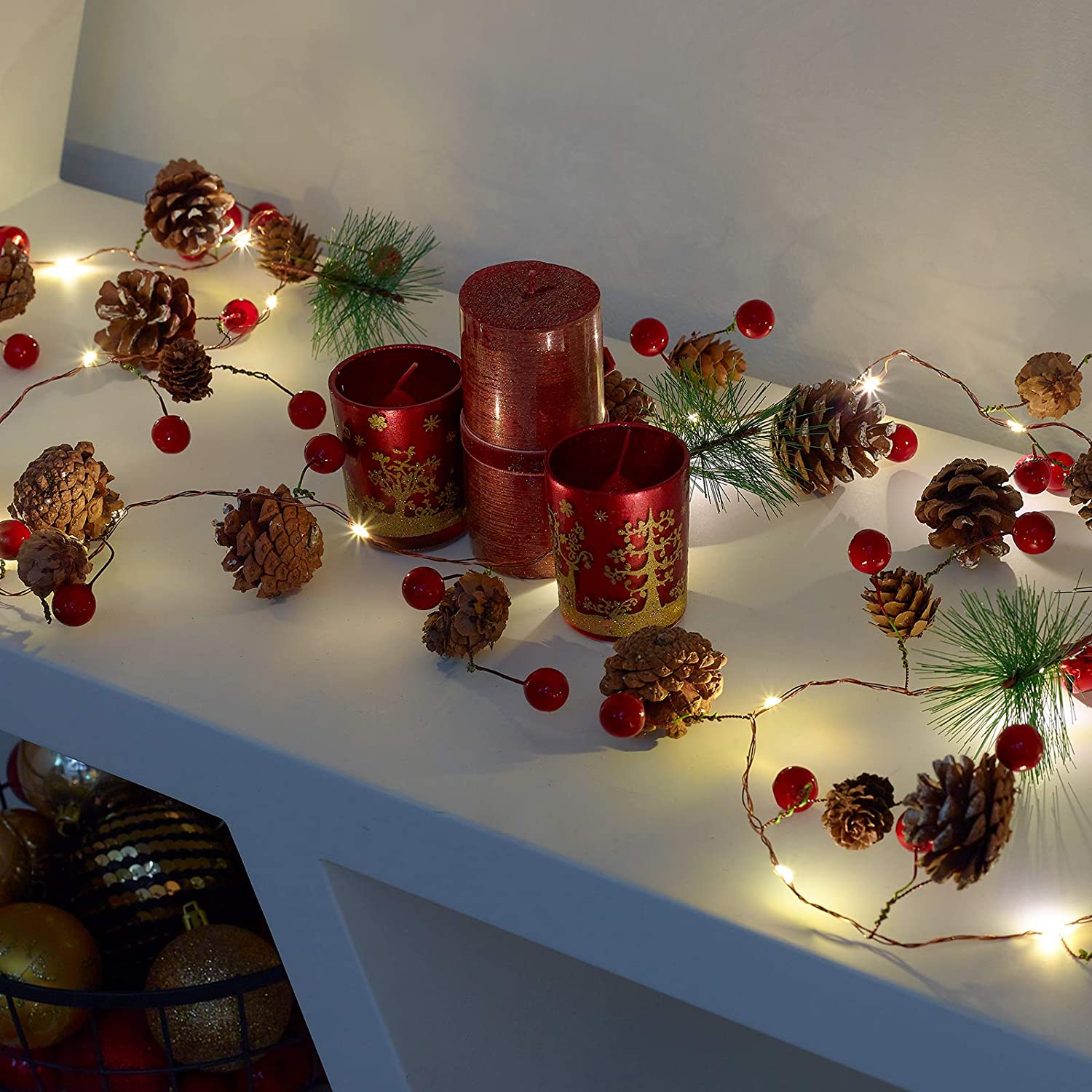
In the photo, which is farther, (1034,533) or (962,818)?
(1034,533)

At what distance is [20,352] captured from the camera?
3.14ft

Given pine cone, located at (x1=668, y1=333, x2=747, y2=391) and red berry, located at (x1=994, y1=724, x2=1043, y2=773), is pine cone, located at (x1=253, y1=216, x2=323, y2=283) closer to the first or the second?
pine cone, located at (x1=668, y1=333, x2=747, y2=391)

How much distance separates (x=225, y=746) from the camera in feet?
2.24

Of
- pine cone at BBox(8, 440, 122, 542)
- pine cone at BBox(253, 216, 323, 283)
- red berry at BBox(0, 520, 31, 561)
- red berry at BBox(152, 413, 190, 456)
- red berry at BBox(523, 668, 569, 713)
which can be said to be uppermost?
pine cone at BBox(253, 216, 323, 283)

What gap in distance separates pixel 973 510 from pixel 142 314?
56 cm

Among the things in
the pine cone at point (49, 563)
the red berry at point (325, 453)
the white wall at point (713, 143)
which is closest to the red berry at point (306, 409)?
the red berry at point (325, 453)

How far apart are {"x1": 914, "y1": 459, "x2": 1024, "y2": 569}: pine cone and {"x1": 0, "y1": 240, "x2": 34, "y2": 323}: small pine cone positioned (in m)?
0.65

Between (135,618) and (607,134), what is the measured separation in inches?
18.3

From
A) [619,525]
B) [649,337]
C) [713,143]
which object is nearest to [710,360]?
[649,337]

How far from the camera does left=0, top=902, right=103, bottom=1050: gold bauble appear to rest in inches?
34.2

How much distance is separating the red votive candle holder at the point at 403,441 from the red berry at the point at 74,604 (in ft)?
0.51

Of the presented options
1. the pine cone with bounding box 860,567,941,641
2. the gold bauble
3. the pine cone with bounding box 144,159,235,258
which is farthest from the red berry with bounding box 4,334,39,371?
the pine cone with bounding box 860,567,941,641

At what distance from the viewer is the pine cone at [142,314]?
941 millimetres

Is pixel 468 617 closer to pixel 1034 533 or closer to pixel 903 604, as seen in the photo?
pixel 903 604
